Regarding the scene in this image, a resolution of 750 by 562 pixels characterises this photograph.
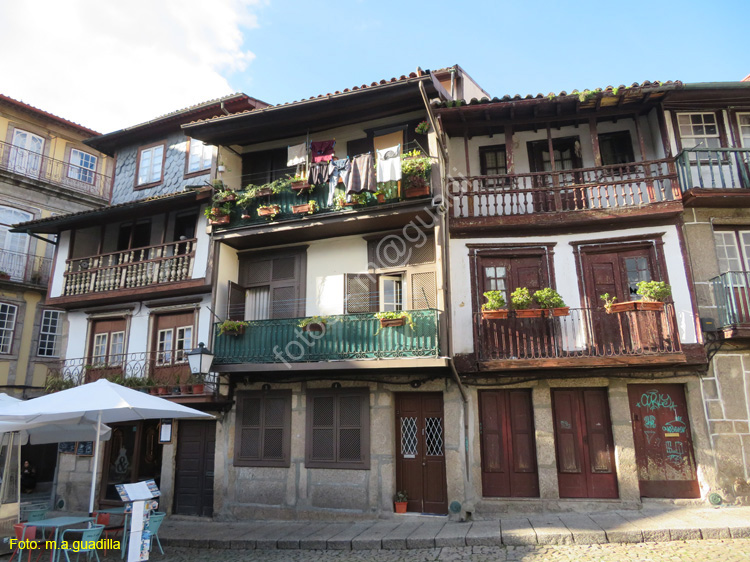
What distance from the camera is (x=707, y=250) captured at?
39.5 feet

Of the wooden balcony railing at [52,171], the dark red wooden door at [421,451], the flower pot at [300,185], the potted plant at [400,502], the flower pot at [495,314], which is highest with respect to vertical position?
the wooden balcony railing at [52,171]

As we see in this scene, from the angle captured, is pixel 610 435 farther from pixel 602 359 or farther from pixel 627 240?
pixel 627 240

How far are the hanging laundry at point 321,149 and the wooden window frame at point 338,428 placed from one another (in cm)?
602

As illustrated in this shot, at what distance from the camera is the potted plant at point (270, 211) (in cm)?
1388

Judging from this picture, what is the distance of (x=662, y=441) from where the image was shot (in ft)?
37.9

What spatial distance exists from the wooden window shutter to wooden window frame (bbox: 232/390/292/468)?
2706 mm

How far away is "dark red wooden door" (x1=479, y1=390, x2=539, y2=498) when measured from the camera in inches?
469

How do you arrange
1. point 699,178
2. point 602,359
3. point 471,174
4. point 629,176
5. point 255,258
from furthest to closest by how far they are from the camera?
point 255,258, point 471,174, point 629,176, point 699,178, point 602,359

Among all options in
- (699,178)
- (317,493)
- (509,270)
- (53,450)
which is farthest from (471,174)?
(53,450)

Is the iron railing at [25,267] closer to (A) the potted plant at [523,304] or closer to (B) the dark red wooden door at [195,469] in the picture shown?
(B) the dark red wooden door at [195,469]

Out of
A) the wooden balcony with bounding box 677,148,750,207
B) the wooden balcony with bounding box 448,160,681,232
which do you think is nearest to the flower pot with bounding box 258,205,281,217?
the wooden balcony with bounding box 448,160,681,232

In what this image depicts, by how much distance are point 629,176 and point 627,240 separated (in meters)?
1.68

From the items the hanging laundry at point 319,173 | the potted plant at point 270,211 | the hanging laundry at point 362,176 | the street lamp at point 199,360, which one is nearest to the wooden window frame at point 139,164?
the potted plant at point 270,211

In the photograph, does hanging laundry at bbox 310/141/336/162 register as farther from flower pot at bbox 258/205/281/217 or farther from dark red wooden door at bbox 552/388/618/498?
dark red wooden door at bbox 552/388/618/498
